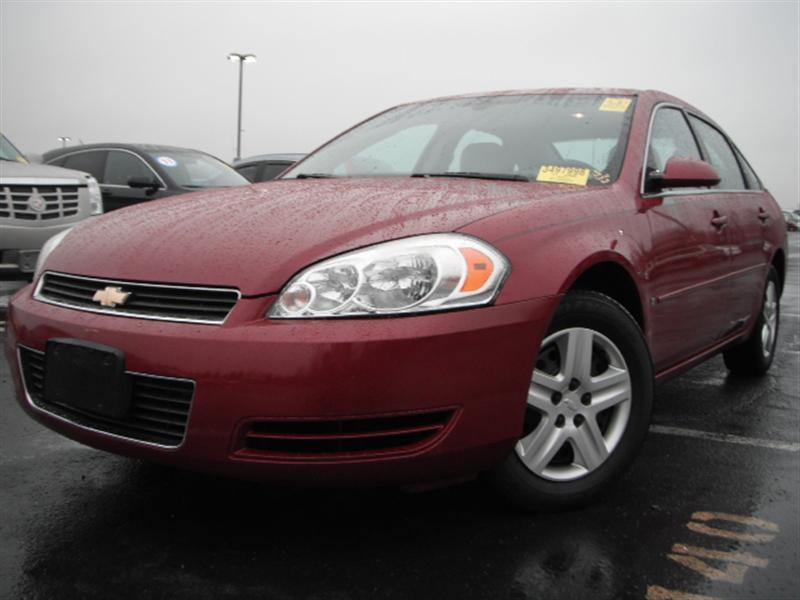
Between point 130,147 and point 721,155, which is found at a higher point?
point 721,155

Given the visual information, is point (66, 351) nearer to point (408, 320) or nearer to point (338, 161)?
point (408, 320)

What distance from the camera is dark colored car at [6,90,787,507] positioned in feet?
6.66

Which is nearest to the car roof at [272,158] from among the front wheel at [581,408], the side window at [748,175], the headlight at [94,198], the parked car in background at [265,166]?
the parked car in background at [265,166]

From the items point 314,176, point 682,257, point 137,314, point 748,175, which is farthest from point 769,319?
point 137,314

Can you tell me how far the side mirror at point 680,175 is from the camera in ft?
9.93

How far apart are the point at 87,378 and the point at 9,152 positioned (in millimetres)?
5841

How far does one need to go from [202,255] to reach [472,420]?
86 cm

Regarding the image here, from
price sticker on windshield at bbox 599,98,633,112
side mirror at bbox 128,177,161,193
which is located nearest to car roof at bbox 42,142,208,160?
side mirror at bbox 128,177,161,193

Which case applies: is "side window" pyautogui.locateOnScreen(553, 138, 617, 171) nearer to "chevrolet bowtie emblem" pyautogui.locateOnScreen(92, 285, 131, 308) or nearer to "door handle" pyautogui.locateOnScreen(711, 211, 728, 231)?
"door handle" pyautogui.locateOnScreen(711, 211, 728, 231)

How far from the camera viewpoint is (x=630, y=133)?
125 inches

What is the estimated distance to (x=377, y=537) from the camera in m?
2.35

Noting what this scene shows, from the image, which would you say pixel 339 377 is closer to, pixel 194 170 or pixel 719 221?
pixel 719 221

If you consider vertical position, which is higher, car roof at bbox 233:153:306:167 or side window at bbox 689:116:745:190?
side window at bbox 689:116:745:190

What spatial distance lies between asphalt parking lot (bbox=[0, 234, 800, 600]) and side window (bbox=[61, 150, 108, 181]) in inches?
254
